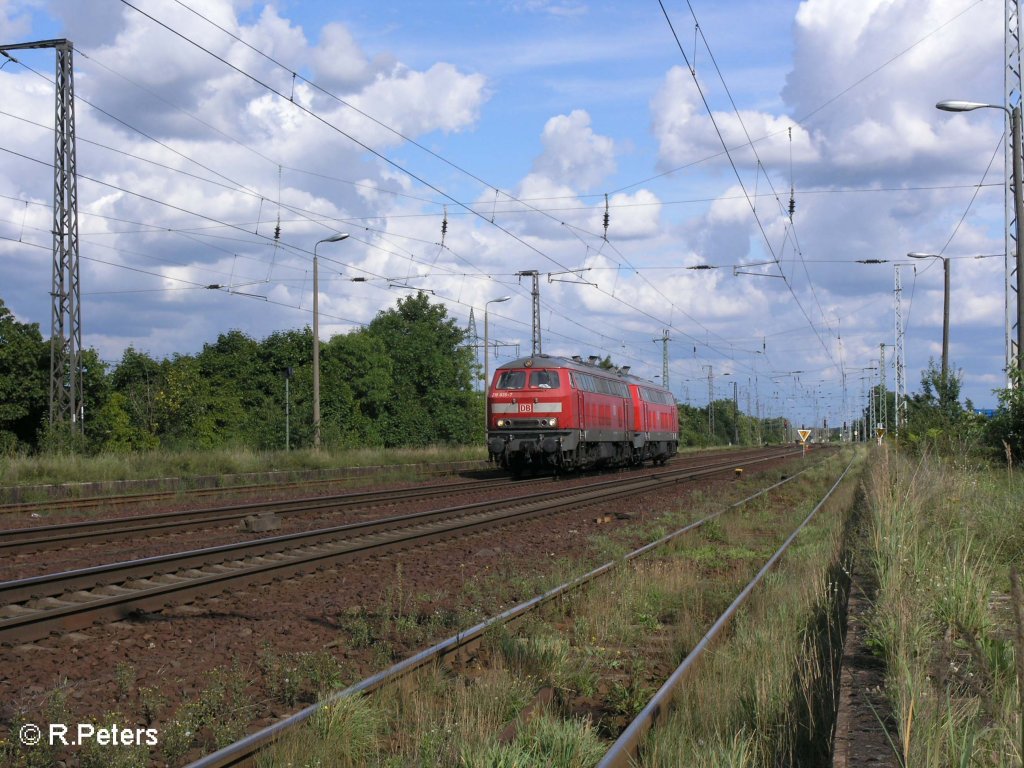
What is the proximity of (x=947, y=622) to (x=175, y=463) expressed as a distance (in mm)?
22616

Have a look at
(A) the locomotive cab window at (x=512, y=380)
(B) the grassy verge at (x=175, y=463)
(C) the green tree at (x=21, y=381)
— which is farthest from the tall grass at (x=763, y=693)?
(C) the green tree at (x=21, y=381)

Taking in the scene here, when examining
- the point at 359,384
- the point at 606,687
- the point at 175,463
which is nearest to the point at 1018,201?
the point at 606,687

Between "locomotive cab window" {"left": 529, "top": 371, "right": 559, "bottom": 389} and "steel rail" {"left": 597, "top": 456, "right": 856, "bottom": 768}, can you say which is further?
"locomotive cab window" {"left": 529, "top": 371, "right": 559, "bottom": 389}

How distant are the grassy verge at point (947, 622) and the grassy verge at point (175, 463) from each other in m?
17.3

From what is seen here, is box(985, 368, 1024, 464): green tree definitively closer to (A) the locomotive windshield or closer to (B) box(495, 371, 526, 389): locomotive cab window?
(A) the locomotive windshield

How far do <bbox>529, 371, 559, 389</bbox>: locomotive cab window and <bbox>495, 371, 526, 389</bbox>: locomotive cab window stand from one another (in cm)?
29

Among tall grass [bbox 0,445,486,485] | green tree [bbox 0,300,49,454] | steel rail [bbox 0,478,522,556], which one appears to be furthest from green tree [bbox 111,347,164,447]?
steel rail [bbox 0,478,522,556]

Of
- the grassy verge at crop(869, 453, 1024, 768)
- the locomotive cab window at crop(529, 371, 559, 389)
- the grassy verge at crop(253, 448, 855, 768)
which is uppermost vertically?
the locomotive cab window at crop(529, 371, 559, 389)

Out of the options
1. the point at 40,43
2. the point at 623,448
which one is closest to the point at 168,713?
the point at 40,43

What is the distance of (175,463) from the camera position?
25.5 meters

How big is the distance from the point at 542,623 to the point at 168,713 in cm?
328

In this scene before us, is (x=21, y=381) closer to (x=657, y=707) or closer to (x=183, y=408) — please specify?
(x=183, y=408)

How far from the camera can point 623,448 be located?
36531 millimetres

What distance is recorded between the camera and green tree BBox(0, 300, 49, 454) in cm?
3959
